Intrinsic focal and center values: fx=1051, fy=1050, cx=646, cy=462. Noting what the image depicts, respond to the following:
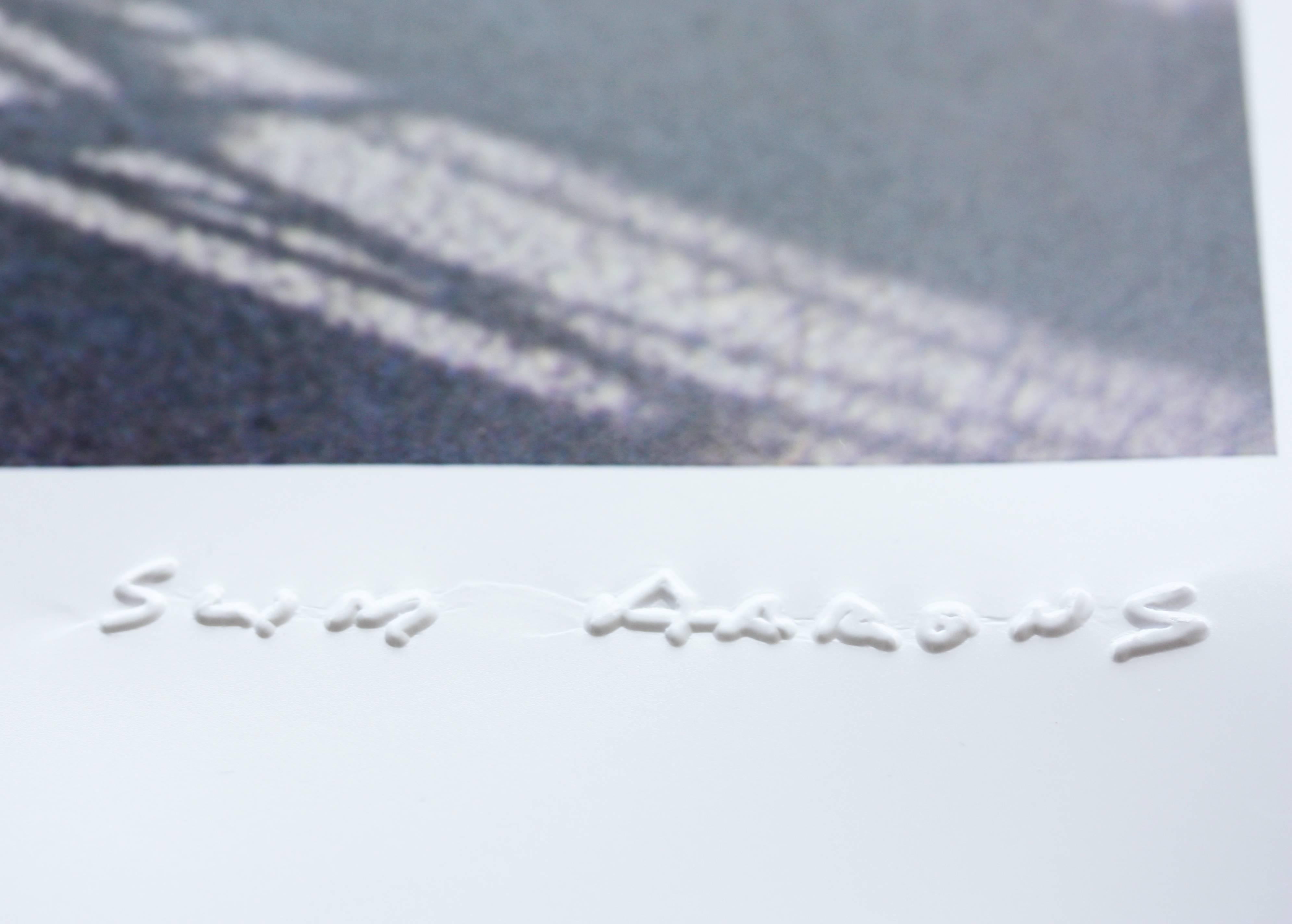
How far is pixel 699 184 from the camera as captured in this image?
1022 mm

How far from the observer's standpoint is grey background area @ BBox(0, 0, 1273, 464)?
924mm

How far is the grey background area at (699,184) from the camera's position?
0.92 meters

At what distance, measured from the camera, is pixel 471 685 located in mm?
601

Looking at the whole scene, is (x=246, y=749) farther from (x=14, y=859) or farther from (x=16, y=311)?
(x=16, y=311)

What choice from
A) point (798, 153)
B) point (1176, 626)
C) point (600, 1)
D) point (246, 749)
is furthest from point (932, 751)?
point (600, 1)

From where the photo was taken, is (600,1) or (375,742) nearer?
(375,742)

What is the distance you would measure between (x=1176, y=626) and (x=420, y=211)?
73cm
